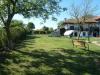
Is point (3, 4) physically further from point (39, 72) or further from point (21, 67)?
point (39, 72)

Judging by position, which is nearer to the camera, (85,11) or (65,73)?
(65,73)

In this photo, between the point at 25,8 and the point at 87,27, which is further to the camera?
the point at 87,27

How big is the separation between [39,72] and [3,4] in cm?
1030

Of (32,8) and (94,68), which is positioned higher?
(32,8)

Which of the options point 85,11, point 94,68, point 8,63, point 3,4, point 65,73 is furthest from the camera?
point 85,11

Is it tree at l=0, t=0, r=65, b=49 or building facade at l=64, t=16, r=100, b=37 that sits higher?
tree at l=0, t=0, r=65, b=49

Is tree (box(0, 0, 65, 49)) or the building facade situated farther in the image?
the building facade

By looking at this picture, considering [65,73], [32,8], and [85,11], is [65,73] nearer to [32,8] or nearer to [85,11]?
[32,8]

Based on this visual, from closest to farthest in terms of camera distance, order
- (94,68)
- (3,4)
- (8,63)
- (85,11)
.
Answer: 1. (94,68)
2. (8,63)
3. (3,4)
4. (85,11)

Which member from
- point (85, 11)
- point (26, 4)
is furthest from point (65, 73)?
point (85, 11)

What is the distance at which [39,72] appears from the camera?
1226cm

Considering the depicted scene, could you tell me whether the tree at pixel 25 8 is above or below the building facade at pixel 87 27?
above

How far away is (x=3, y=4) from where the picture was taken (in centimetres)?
2094

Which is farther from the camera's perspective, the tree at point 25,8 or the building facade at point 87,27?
the building facade at point 87,27
